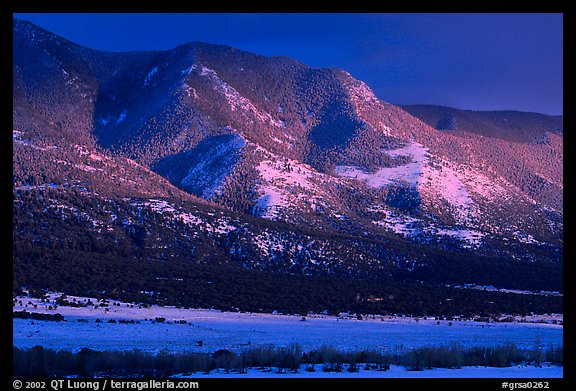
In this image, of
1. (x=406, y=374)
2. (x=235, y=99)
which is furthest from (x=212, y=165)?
(x=406, y=374)

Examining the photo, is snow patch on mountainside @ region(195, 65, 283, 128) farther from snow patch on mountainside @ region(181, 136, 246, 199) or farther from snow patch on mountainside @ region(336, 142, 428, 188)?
→ snow patch on mountainside @ region(336, 142, 428, 188)

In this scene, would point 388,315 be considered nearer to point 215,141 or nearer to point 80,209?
point 80,209

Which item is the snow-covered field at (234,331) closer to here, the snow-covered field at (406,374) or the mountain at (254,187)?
the mountain at (254,187)

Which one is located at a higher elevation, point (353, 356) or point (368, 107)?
point (368, 107)

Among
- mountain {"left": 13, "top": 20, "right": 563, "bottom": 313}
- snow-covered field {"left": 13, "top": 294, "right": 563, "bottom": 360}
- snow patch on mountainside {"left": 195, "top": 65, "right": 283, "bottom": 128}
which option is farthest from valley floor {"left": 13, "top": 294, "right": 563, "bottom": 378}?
snow patch on mountainside {"left": 195, "top": 65, "right": 283, "bottom": 128}
